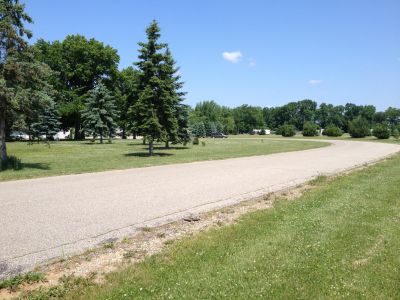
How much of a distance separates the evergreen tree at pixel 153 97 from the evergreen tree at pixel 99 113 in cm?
2239

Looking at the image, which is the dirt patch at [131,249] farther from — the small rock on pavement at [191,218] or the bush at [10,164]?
the bush at [10,164]

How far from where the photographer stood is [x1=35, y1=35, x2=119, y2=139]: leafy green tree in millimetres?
53219

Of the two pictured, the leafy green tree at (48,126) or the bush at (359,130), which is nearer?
the leafy green tree at (48,126)

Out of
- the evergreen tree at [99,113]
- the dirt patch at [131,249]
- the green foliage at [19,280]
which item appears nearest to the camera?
the green foliage at [19,280]

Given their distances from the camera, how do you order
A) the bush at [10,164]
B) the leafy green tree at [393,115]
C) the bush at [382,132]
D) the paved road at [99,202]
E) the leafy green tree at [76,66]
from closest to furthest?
the paved road at [99,202] → the bush at [10,164] → the leafy green tree at [76,66] → the bush at [382,132] → the leafy green tree at [393,115]

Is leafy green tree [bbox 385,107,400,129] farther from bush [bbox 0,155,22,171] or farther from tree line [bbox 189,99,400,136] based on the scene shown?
bush [bbox 0,155,22,171]

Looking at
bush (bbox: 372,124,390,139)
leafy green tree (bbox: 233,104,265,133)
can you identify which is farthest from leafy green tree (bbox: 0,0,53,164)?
Answer: leafy green tree (bbox: 233,104,265,133)

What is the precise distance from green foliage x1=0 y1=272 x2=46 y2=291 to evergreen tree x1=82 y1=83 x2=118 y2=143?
142 ft

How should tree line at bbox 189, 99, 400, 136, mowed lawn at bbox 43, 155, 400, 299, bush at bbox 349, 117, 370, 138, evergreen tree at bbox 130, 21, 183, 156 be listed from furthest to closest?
tree line at bbox 189, 99, 400, 136 < bush at bbox 349, 117, 370, 138 < evergreen tree at bbox 130, 21, 183, 156 < mowed lawn at bbox 43, 155, 400, 299

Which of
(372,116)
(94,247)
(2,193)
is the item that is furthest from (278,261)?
(372,116)

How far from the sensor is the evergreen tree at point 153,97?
25.1 metres

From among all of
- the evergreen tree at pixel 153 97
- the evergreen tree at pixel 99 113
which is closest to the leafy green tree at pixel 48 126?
the evergreen tree at pixel 99 113

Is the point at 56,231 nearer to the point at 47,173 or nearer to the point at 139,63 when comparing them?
the point at 47,173

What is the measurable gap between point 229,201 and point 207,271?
193 inches
